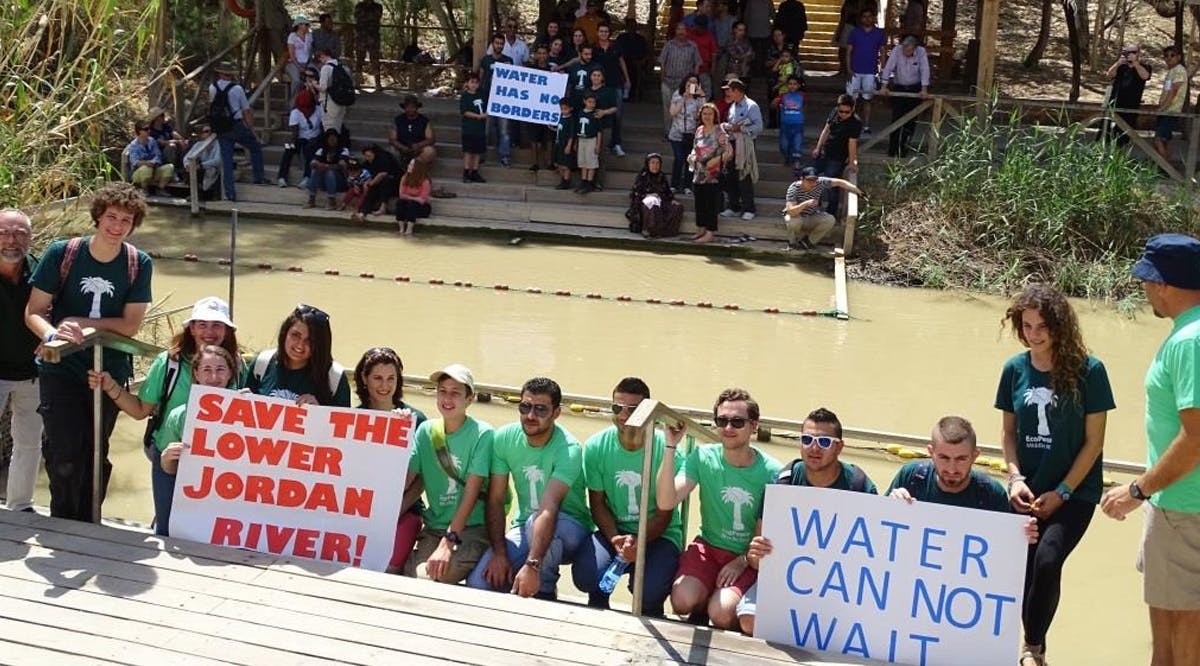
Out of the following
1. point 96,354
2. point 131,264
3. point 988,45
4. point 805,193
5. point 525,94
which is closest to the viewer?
point 96,354

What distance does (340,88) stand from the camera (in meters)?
17.2

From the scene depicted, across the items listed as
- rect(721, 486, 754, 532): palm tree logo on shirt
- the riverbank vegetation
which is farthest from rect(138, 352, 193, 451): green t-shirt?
the riverbank vegetation

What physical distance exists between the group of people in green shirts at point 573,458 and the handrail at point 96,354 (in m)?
0.03

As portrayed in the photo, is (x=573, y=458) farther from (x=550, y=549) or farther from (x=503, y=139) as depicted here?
(x=503, y=139)

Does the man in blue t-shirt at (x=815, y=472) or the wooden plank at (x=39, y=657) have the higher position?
the man in blue t-shirt at (x=815, y=472)

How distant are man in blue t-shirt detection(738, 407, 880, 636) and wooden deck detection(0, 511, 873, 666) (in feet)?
0.81

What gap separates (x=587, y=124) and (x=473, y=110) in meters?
1.52

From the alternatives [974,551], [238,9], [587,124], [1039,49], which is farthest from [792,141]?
[974,551]

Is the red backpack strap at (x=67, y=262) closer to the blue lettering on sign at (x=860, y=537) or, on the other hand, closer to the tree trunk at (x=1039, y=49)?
the blue lettering on sign at (x=860, y=537)

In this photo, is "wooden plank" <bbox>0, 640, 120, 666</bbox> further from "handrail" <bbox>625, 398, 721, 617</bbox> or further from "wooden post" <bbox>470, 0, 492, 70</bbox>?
"wooden post" <bbox>470, 0, 492, 70</bbox>

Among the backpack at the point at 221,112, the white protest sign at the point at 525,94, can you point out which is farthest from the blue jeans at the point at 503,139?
the backpack at the point at 221,112

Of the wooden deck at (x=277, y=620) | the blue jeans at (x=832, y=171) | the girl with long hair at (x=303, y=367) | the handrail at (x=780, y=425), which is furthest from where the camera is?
the blue jeans at (x=832, y=171)

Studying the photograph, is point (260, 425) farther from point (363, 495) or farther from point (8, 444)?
point (8, 444)

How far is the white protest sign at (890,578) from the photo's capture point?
16.3 ft
